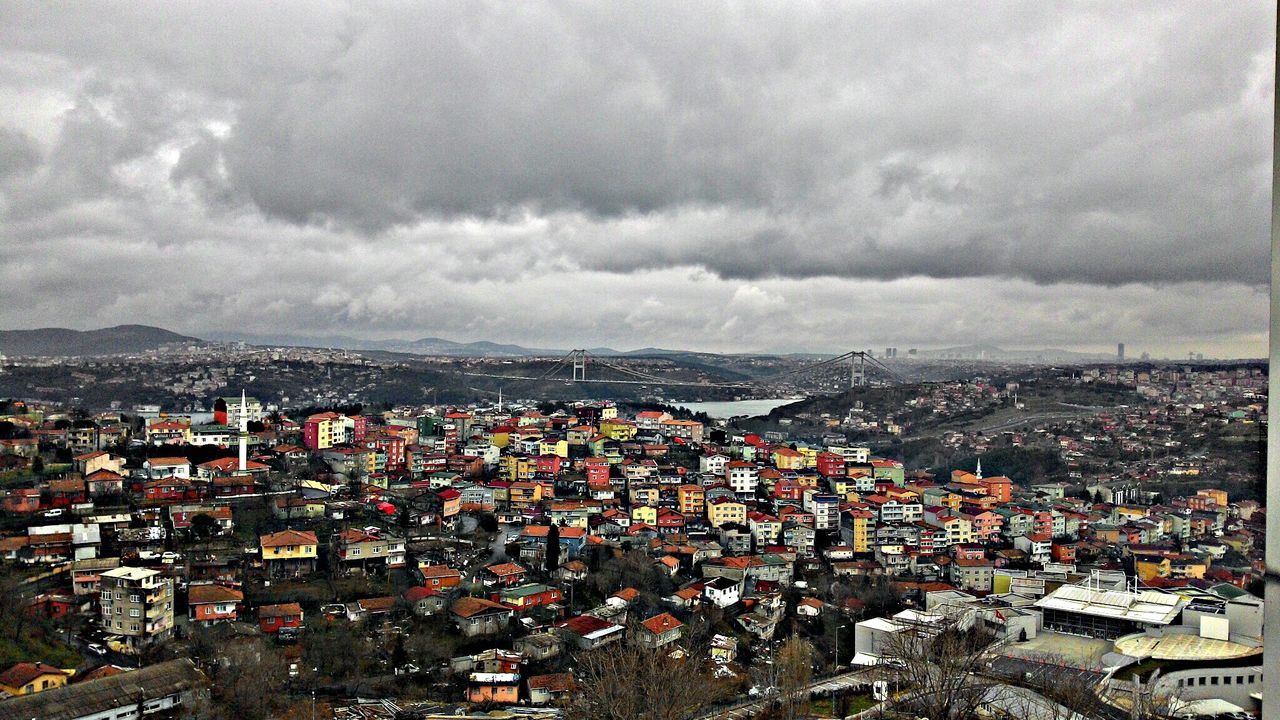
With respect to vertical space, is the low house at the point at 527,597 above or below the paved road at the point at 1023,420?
below

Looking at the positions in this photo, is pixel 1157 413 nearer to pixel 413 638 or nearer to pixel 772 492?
pixel 772 492

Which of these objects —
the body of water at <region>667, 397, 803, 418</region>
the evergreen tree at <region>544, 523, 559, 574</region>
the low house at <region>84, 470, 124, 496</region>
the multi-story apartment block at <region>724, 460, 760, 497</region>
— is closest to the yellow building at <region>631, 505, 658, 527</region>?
the evergreen tree at <region>544, 523, 559, 574</region>

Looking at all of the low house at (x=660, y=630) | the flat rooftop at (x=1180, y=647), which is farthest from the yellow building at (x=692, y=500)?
the flat rooftop at (x=1180, y=647)

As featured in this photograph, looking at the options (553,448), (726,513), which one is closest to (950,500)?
(726,513)

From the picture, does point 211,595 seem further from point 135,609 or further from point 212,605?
point 135,609

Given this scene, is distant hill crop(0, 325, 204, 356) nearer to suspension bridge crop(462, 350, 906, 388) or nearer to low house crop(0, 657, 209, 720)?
suspension bridge crop(462, 350, 906, 388)

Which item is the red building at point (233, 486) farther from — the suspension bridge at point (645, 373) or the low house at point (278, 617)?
the suspension bridge at point (645, 373)

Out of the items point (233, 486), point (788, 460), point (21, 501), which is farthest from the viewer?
point (788, 460)
